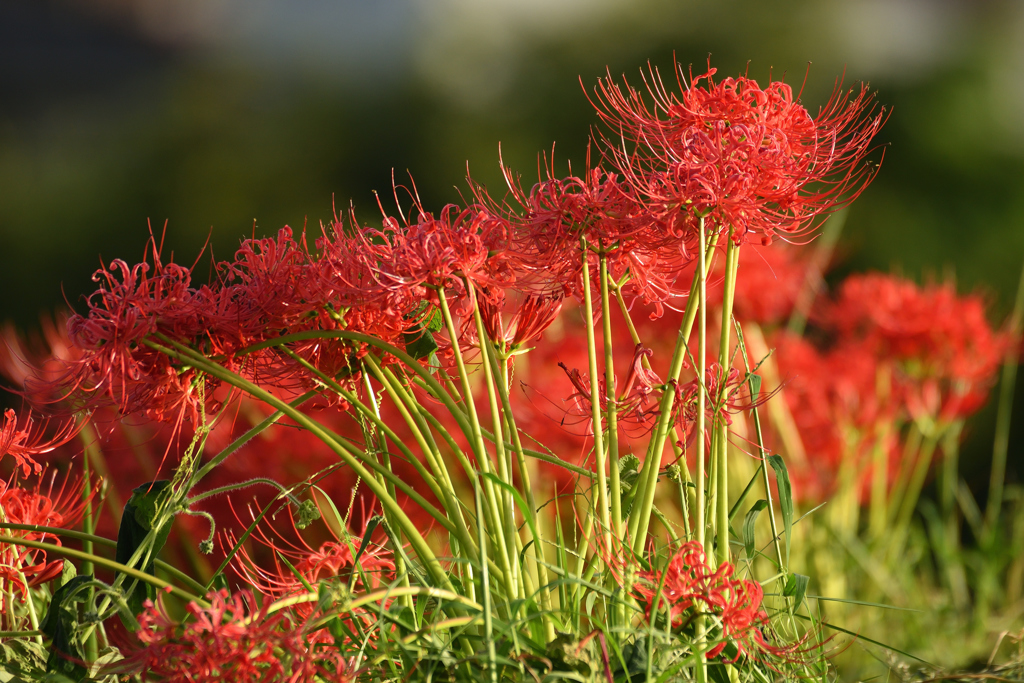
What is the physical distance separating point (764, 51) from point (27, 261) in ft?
22.0

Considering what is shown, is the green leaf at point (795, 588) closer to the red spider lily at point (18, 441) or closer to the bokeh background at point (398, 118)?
the red spider lily at point (18, 441)

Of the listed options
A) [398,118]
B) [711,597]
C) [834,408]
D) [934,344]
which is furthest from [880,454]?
[398,118]

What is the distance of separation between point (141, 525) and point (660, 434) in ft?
1.74

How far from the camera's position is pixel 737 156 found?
83cm

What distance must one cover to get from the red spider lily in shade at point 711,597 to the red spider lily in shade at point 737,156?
1.06ft

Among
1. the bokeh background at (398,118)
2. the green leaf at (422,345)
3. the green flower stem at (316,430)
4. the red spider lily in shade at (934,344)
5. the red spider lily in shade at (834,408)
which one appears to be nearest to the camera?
the green flower stem at (316,430)

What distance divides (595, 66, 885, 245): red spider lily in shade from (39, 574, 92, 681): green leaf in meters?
0.65

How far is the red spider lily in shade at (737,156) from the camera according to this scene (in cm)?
81

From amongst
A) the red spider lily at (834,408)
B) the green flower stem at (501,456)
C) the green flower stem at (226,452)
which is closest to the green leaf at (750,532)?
the green flower stem at (501,456)

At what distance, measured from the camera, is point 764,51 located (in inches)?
299

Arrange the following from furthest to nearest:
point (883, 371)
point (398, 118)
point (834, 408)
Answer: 1. point (398, 118)
2. point (834, 408)
3. point (883, 371)

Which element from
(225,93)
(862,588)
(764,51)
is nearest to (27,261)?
(225,93)

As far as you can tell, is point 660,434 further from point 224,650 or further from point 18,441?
point 18,441

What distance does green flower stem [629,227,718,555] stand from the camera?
84 cm
